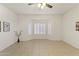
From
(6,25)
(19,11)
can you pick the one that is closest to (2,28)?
(6,25)

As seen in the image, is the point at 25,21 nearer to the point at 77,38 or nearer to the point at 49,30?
the point at 49,30

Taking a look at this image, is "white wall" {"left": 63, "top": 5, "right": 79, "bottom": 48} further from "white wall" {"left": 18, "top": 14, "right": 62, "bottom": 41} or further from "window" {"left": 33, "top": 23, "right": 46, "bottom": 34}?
"window" {"left": 33, "top": 23, "right": 46, "bottom": 34}

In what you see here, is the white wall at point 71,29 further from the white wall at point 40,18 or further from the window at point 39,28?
the window at point 39,28

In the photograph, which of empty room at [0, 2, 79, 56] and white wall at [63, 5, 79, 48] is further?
white wall at [63, 5, 79, 48]

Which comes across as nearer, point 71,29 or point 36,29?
point 36,29

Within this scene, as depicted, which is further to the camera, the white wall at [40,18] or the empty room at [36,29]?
the white wall at [40,18]

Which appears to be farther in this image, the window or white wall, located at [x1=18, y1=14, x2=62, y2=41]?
white wall, located at [x1=18, y1=14, x2=62, y2=41]

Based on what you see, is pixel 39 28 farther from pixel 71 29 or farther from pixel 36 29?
pixel 71 29

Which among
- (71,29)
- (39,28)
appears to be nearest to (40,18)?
(39,28)

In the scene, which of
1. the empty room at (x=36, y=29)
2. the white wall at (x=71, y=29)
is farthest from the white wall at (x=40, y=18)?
the white wall at (x=71, y=29)

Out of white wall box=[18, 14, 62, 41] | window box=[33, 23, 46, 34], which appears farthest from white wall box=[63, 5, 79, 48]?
window box=[33, 23, 46, 34]

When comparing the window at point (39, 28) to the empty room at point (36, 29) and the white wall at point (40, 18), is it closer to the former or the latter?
the empty room at point (36, 29)

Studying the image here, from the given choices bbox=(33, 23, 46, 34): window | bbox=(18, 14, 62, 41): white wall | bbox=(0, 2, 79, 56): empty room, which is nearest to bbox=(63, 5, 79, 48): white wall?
bbox=(0, 2, 79, 56): empty room

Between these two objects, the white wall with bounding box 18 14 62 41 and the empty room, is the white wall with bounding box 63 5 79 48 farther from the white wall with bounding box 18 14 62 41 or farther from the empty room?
the white wall with bounding box 18 14 62 41
